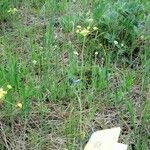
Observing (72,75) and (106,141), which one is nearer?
(106,141)

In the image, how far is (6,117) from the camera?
6.18ft

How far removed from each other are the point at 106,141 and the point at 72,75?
2.42 ft

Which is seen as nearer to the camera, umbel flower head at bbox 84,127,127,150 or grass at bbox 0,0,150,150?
umbel flower head at bbox 84,127,127,150

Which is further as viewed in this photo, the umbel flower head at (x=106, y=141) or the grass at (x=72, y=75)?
the grass at (x=72, y=75)

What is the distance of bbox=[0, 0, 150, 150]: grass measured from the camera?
5.98 feet

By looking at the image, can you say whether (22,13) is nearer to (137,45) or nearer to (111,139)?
(137,45)

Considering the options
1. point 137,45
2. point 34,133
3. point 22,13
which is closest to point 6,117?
point 34,133

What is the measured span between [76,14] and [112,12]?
1.13 feet

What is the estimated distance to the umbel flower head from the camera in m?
1.37

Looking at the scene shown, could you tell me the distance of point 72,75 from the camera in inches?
81.8

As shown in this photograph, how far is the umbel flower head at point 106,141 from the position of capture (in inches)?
54.0

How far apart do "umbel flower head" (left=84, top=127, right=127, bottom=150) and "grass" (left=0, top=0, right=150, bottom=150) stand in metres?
0.20

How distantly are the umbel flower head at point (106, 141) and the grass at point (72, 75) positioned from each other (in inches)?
7.9

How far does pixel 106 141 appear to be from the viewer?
139 centimetres
